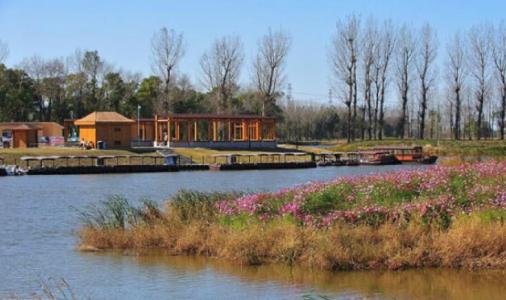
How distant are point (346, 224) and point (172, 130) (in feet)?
206

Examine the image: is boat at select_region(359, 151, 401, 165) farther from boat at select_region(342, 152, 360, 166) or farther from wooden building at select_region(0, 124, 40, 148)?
wooden building at select_region(0, 124, 40, 148)

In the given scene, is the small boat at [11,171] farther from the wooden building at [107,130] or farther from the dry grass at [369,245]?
the dry grass at [369,245]

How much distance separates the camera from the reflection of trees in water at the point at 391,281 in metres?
14.6

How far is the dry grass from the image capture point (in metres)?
15.8

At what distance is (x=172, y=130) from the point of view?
78.9 meters

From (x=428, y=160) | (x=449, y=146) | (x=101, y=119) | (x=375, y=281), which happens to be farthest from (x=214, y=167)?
(x=375, y=281)

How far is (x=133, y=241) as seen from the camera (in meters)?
19.1

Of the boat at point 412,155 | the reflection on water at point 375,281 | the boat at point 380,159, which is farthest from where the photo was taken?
the boat at point 412,155

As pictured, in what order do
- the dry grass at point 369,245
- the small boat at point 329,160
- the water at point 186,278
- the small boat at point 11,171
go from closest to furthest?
the water at point 186,278 → the dry grass at point 369,245 → the small boat at point 11,171 → the small boat at point 329,160

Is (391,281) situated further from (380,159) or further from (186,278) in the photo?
(380,159)

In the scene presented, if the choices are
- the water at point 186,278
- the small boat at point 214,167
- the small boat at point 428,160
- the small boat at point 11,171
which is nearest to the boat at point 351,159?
the small boat at point 428,160

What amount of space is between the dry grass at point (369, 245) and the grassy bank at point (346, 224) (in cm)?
2

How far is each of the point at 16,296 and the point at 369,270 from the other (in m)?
6.48

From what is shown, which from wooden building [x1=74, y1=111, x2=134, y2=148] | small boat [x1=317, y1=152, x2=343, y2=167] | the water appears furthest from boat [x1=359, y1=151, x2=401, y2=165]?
the water
